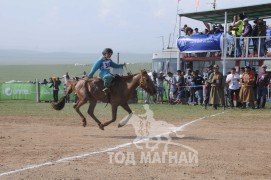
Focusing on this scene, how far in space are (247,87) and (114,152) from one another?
47.0ft

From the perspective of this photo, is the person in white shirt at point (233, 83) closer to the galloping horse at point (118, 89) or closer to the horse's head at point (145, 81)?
the galloping horse at point (118, 89)

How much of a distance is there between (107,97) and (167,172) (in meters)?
6.24

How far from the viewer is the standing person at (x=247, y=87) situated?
2388 cm

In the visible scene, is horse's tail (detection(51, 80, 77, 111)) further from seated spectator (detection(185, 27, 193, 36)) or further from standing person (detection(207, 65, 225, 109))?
seated spectator (detection(185, 27, 193, 36))

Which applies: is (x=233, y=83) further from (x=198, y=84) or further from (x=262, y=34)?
(x=262, y=34)

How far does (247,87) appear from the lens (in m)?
23.9

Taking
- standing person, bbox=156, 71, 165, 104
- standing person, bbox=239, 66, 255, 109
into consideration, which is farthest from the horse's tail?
standing person, bbox=156, 71, 165, 104

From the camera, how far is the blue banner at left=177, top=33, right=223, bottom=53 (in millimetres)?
27383

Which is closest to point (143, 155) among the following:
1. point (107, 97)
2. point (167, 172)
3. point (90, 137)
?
point (167, 172)

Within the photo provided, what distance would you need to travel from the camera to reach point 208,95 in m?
24.7

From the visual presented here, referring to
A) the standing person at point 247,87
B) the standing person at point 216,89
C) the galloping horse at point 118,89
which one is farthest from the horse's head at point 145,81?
the standing person at point 247,87

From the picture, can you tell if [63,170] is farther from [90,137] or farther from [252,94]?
[252,94]

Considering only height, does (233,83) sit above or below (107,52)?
below

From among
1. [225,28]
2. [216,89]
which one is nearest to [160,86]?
[225,28]
